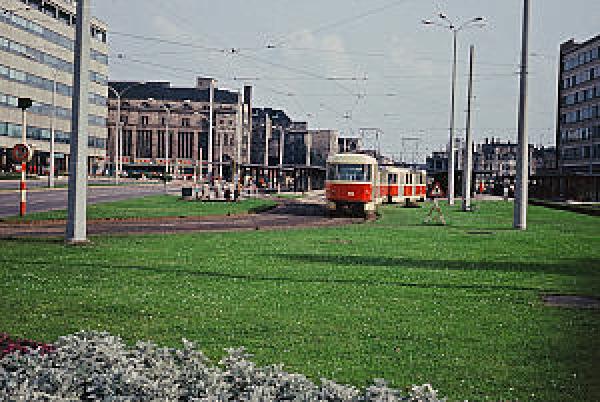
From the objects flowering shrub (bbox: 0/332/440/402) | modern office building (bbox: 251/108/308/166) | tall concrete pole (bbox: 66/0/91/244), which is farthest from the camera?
modern office building (bbox: 251/108/308/166)

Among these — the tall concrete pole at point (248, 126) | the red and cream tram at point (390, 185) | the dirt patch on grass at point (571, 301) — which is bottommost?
the dirt patch on grass at point (571, 301)

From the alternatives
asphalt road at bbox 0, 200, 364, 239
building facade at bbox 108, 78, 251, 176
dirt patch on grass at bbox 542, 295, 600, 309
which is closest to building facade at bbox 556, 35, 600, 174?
building facade at bbox 108, 78, 251, 176

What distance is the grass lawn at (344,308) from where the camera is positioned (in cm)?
721

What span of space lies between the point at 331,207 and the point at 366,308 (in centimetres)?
3098

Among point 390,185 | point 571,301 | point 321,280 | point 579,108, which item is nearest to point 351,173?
point 390,185

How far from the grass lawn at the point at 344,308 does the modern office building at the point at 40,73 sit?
6304 cm

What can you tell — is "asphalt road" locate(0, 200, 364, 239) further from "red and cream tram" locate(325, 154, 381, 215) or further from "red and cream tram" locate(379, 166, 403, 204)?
"red and cream tram" locate(379, 166, 403, 204)

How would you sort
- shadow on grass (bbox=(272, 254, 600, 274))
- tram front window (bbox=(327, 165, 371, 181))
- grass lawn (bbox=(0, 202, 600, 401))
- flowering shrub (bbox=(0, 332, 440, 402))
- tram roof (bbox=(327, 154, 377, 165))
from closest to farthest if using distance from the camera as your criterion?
flowering shrub (bbox=(0, 332, 440, 402))
grass lawn (bbox=(0, 202, 600, 401))
shadow on grass (bbox=(272, 254, 600, 274))
tram front window (bbox=(327, 165, 371, 181))
tram roof (bbox=(327, 154, 377, 165))

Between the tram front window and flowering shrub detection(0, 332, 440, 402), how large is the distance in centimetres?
3547

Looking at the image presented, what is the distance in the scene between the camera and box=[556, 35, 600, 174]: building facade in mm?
107062

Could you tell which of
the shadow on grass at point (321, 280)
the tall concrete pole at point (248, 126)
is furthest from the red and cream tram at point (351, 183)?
the tall concrete pole at point (248, 126)

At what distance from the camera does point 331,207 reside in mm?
41375

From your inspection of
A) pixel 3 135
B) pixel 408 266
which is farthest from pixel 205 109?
pixel 408 266

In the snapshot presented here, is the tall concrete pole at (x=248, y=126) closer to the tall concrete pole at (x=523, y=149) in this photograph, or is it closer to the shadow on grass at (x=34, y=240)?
the tall concrete pole at (x=523, y=149)
